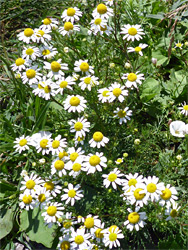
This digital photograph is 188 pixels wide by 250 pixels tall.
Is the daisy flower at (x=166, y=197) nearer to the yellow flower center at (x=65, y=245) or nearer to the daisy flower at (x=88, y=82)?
the yellow flower center at (x=65, y=245)

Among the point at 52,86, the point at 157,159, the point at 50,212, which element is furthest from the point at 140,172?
the point at 52,86

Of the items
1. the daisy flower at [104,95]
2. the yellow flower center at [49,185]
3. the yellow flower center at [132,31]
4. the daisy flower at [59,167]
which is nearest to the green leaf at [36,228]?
the yellow flower center at [49,185]

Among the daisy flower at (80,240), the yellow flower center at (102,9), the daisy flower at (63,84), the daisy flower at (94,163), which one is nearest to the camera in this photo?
the daisy flower at (80,240)

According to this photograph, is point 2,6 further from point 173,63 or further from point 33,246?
point 33,246

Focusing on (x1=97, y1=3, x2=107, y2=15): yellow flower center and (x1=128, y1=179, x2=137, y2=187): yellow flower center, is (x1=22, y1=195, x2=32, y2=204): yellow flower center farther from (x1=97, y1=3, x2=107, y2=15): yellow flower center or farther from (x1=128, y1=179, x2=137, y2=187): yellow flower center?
(x1=97, y1=3, x2=107, y2=15): yellow flower center

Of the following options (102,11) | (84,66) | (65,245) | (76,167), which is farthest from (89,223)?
(102,11)

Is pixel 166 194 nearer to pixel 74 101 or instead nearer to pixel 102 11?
pixel 74 101

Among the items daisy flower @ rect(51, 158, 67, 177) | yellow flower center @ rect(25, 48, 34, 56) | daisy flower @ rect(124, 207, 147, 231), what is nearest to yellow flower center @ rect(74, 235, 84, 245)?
daisy flower @ rect(124, 207, 147, 231)
